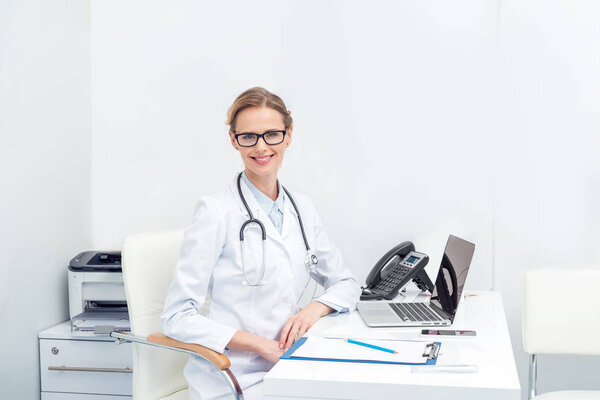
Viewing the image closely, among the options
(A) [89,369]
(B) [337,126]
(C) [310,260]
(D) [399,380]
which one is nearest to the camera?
(D) [399,380]

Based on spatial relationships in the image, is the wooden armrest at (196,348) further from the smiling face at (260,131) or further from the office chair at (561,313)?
the office chair at (561,313)

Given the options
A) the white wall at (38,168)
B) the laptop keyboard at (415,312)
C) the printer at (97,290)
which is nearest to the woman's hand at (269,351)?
the laptop keyboard at (415,312)

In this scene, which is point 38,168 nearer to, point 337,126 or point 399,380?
point 337,126

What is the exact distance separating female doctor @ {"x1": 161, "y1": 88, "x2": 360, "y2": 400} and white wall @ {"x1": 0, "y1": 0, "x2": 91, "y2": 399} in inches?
37.7

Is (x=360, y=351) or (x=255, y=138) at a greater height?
(x=255, y=138)

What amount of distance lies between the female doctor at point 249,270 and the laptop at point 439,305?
11 centimetres

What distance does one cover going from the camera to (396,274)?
7.25 ft

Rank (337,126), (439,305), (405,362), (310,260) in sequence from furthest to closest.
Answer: (337,126) → (439,305) → (310,260) → (405,362)

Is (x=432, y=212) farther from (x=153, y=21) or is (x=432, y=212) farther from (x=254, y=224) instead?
(x=153, y=21)

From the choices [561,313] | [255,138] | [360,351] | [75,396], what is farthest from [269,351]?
[75,396]

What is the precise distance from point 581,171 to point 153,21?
1946 mm

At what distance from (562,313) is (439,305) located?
490 mm

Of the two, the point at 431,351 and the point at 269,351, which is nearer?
the point at 431,351

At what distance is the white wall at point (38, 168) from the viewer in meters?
2.30
